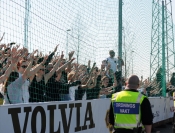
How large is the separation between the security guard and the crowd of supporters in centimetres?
181

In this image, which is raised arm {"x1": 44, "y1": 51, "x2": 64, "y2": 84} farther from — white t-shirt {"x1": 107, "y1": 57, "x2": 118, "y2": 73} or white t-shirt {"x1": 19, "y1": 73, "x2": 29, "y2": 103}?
white t-shirt {"x1": 107, "y1": 57, "x2": 118, "y2": 73}

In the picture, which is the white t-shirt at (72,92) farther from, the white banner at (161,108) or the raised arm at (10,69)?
the white banner at (161,108)

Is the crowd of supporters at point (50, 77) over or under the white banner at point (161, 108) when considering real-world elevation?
over

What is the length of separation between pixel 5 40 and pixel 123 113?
2.28 meters

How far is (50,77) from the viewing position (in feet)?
21.6

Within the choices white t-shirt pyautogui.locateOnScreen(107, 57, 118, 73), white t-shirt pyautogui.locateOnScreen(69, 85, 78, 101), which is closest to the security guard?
white t-shirt pyautogui.locateOnScreen(69, 85, 78, 101)

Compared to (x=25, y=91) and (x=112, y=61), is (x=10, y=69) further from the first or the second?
(x=112, y=61)

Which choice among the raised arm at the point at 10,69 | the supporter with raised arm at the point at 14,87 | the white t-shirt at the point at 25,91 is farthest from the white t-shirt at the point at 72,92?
the raised arm at the point at 10,69

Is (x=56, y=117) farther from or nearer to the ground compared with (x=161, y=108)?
farther from the ground

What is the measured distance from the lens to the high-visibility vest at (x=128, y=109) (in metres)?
4.67

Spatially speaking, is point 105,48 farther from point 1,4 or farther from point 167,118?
point 167,118

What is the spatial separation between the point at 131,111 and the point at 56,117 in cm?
176

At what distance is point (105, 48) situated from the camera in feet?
30.1

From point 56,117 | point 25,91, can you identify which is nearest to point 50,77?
point 25,91
